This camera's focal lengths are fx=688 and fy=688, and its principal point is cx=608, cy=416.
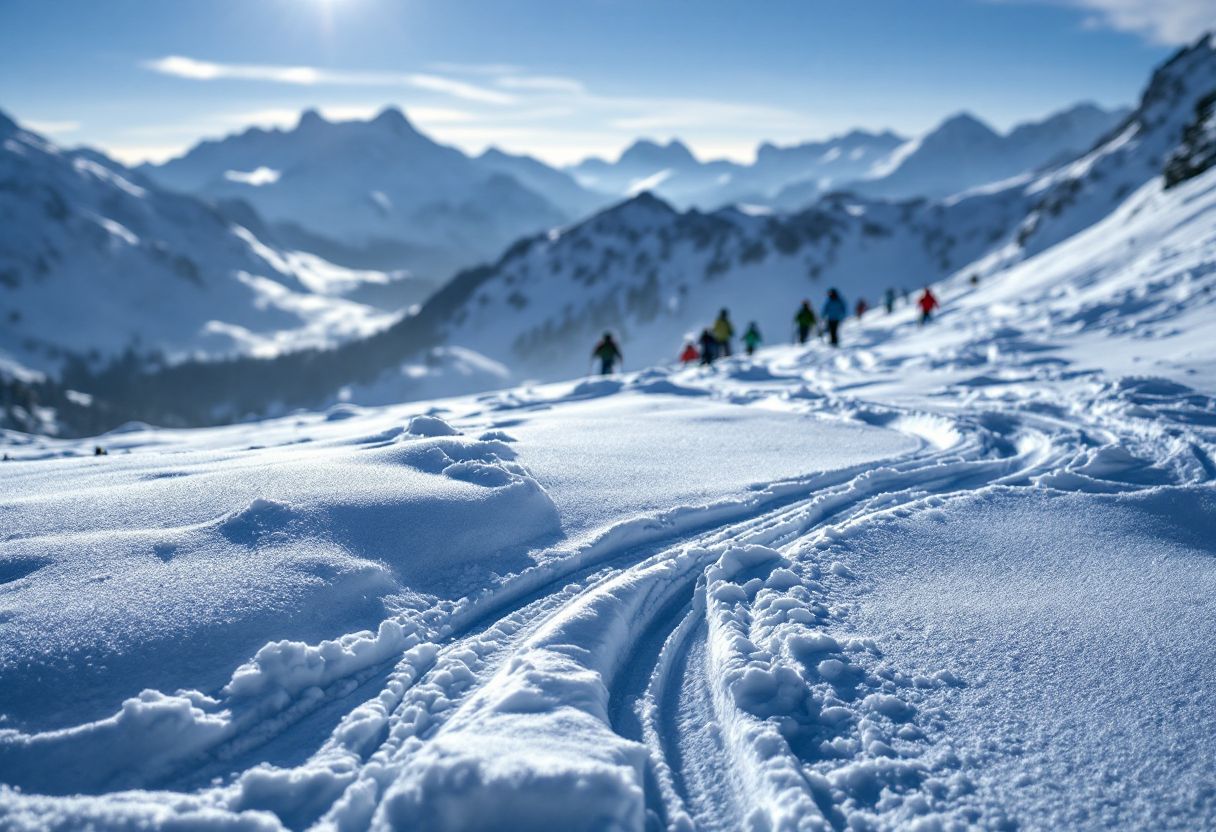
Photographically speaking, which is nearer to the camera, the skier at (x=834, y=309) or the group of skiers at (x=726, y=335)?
the group of skiers at (x=726, y=335)

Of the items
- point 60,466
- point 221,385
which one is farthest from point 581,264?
point 60,466

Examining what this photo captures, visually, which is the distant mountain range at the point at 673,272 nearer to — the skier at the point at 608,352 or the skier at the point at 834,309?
the skier at the point at 834,309

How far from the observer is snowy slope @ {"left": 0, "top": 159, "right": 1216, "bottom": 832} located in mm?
2998

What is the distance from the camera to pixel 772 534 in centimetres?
556

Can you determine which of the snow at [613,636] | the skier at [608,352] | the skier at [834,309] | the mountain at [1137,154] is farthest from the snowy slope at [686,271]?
the snow at [613,636]

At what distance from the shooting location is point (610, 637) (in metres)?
4.20

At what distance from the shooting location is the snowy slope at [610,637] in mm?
2998

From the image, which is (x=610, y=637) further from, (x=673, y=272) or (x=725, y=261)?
(x=673, y=272)

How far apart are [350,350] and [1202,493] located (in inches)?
4656

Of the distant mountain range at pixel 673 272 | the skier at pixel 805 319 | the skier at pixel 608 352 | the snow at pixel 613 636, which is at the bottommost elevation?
the snow at pixel 613 636

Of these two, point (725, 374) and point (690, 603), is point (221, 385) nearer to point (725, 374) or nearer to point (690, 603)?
point (725, 374)

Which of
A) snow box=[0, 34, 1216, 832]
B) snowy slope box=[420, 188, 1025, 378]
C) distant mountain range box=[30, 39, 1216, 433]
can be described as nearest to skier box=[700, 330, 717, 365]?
snow box=[0, 34, 1216, 832]

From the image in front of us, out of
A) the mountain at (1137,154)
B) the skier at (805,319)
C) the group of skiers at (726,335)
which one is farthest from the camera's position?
the mountain at (1137,154)

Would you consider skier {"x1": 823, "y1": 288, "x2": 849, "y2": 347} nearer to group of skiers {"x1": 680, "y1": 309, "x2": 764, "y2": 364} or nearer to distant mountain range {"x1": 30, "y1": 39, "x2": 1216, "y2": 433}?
group of skiers {"x1": 680, "y1": 309, "x2": 764, "y2": 364}
